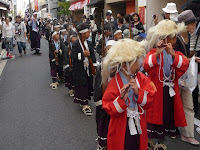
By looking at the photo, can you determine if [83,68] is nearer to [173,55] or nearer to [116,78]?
[173,55]

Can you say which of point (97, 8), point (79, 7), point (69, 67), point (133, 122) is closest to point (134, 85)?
point (133, 122)

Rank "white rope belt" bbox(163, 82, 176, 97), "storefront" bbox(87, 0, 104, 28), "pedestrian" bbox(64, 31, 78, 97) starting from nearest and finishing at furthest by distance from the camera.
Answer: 1. "white rope belt" bbox(163, 82, 176, 97)
2. "pedestrian" bbox(64, 31, 78, 97)
3. "storefront" bbox(87, 0, 104, 28)

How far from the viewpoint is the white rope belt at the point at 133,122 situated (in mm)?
2743

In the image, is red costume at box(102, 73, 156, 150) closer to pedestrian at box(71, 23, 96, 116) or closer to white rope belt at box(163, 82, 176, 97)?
white rope belt at box(163, 82, 176, 97)

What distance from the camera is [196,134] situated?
14.8 feet

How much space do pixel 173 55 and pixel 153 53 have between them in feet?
0.84

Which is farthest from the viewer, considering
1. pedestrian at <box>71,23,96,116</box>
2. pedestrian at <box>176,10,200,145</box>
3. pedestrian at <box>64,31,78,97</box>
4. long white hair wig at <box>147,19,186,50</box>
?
pedestrian at <box>64,31,78,97</box>

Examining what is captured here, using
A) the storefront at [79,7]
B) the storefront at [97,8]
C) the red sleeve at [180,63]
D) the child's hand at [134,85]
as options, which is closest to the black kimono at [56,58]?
the red sleeve at [180,63]

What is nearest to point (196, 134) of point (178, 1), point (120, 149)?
point (120, 149)

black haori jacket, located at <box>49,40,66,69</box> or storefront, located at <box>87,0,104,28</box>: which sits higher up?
storefront, located at <box>87,0,104,28</box>

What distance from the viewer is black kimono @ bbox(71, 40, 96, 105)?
5461 millimetres

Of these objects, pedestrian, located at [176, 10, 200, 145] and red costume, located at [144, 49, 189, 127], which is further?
pedestrian, located at [176, 10, 200, 145]

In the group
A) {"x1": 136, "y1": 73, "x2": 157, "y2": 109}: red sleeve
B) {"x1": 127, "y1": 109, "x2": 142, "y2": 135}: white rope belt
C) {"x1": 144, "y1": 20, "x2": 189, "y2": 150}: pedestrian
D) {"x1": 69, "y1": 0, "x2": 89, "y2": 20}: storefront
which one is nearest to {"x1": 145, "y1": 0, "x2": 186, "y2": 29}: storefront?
{"x1": 144, "y1": 20, "x2": 189, "y2": 150}: pedestrian

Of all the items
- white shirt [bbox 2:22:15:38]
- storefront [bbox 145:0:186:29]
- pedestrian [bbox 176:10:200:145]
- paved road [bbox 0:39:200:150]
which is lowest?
paved road [bbox 0:39:200:150]
